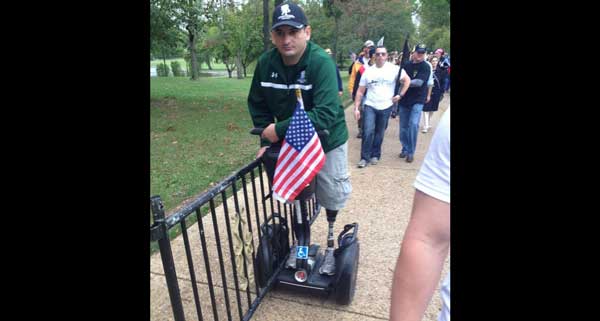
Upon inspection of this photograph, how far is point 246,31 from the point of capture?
39094 mm

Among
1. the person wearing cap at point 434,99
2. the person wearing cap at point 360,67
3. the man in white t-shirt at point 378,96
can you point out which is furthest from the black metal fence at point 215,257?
the person wearing cap at point 434,99

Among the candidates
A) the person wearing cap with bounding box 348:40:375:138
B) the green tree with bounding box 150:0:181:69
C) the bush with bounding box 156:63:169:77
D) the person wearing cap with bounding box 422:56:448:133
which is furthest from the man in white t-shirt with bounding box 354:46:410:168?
the bush with bounding box 156:63:169:77

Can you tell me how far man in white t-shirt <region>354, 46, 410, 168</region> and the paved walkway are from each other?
1.74 feet

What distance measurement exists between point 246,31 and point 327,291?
129ft

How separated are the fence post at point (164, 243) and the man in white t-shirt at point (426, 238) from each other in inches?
40.1

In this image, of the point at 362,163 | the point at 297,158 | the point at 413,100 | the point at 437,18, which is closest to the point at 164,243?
the point at 297,158

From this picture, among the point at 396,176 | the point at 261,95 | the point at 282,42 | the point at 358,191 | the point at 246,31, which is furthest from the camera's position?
the point at 246,31

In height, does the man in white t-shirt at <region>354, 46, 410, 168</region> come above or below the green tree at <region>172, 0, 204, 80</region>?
below

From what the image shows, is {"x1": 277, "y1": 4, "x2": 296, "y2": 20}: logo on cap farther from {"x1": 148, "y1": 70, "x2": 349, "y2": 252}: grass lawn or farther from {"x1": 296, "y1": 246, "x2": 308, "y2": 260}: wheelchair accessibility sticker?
{"x1": 148, "y1": 70, "x2": 349, "y2": 252}: grass lawn

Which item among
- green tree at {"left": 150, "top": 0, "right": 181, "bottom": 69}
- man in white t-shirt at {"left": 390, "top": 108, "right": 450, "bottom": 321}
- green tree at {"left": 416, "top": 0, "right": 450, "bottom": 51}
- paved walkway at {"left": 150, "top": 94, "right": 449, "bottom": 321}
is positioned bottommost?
paved walkway at {"left": 150, "top": 94, "right": 449, "bottom": 321}

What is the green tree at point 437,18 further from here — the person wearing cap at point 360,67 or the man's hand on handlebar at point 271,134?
the man's hand on handlebar at point 271,134

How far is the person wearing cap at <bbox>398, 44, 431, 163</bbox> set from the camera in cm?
643
